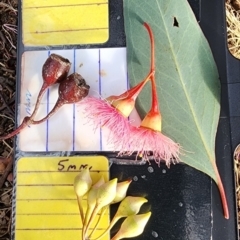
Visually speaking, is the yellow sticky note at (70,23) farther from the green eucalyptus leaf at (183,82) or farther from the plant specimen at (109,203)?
the plant specimen at (109,203)

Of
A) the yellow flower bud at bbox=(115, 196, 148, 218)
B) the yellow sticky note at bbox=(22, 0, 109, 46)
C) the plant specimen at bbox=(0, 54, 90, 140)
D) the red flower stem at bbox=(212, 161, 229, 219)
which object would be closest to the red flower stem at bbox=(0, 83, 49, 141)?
the plant specimen at bbox=(0, 54, 90, 140)

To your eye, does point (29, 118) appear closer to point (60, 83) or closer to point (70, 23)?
point (60, 83)

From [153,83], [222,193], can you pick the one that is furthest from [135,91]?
[222,193]

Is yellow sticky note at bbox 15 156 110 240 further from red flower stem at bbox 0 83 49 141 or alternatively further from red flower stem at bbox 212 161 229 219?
red flower stem at bbox 212 161 229 219

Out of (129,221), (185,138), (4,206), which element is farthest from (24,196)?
(185,138)

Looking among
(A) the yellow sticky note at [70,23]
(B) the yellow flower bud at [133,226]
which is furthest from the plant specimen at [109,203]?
(A) the yellow sticky note at [70,23]
